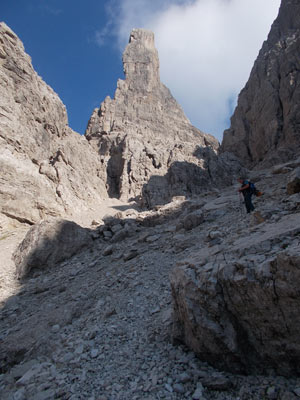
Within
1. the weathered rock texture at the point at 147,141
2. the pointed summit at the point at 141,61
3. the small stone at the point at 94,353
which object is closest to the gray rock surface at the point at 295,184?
the small stone at the point at 94,353

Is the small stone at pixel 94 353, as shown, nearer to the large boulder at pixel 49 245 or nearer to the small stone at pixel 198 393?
the small stone at pixel 198 393

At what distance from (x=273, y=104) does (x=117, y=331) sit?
41.3 meters

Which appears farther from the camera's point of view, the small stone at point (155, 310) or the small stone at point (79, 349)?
the small stone at point (155, 310)

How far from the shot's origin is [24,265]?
11.1 metres

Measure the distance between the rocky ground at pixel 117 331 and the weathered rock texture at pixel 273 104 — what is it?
2888 centimetres

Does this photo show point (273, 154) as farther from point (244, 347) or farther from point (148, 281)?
point (244, 347)

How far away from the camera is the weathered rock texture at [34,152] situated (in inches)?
696

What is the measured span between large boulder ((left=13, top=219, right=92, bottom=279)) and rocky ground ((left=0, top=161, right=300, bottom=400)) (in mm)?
627

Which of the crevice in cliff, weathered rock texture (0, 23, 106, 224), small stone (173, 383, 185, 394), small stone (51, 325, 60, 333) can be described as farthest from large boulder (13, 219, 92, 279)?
the crevice in cliff

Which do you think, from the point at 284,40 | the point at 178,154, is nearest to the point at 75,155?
the point at 178,154

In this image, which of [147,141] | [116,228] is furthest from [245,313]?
[147,141]

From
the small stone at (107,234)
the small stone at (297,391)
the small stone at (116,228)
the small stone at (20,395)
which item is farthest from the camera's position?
the small stone at (116,228)

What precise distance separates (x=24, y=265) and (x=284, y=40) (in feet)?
162

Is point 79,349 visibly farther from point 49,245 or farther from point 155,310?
point 49,245
